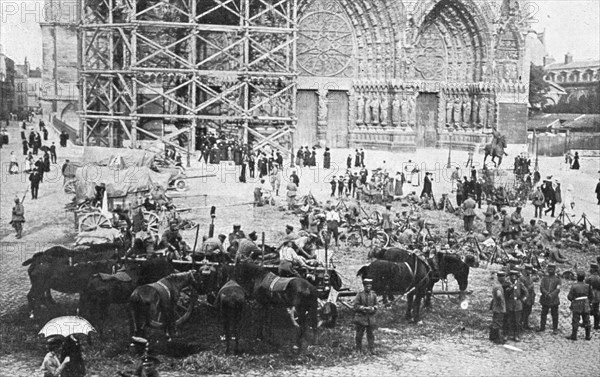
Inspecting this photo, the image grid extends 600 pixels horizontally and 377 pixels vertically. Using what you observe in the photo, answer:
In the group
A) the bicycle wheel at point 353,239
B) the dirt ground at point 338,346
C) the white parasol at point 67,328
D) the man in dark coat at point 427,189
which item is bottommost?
the dirt ground at point 338,346

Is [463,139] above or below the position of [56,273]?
above

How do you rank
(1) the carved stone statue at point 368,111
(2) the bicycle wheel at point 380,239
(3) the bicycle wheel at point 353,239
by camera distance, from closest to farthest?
(2) the bicycle wheel at point 380,239 → (3) the bicycle wheel at point 353,239 → (1) the carved stone statue at point 368,111

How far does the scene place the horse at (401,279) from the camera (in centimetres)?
1402

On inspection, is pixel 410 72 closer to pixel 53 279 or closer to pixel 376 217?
pixel 376 217

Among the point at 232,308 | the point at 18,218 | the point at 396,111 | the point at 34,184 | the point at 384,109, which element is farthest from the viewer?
the point at 384,109

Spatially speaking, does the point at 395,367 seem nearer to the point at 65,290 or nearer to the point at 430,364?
the point at 430,364

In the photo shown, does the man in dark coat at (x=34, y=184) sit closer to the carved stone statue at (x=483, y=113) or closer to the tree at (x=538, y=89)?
the carved stone statue at (x=483, y=113)

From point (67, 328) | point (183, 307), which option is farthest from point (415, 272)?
point (67, 328)

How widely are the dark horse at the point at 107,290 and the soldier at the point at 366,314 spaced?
11.7 ft

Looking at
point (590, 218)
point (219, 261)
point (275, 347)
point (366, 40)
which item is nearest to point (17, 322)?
point (219, 261)

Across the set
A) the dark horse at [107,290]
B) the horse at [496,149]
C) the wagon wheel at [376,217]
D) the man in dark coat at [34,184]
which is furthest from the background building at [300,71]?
the dark horse at [107,290]

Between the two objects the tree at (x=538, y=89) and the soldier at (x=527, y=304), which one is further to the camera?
the tree at (x=538, y=89)

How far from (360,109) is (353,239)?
15.9 metres

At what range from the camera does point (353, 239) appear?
20.5 m
